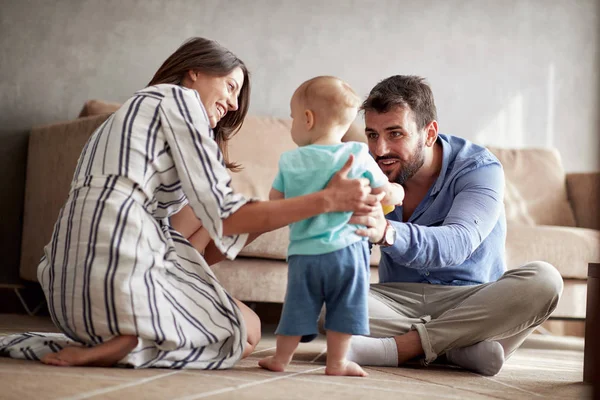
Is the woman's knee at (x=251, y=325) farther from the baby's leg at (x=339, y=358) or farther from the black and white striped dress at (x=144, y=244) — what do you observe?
the baby's leg at (x=339, y=358)

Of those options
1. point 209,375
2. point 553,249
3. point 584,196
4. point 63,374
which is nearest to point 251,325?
point 209,375

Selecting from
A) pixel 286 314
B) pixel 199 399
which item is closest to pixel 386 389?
pixel 286 314

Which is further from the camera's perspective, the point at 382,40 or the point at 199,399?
the point at 382,40

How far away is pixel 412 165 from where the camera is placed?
2.12 m

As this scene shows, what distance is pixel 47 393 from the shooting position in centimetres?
117

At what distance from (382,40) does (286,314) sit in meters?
2.80

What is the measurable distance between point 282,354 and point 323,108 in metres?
0.55

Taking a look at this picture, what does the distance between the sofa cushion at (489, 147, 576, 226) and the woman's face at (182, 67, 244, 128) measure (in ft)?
A: 7.29

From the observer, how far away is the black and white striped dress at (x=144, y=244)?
1483 millimetres

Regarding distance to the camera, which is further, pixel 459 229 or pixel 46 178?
pixel 46 178

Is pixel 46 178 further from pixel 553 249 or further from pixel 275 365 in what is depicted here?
pixel 553 249

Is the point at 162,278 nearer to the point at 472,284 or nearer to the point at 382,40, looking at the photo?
the point at 472,284

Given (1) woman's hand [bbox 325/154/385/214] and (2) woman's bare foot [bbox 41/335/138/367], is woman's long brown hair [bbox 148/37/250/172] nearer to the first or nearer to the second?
(1) woman's hand [bbox 325/154/385/214]

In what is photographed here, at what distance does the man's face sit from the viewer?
6.86 feet
